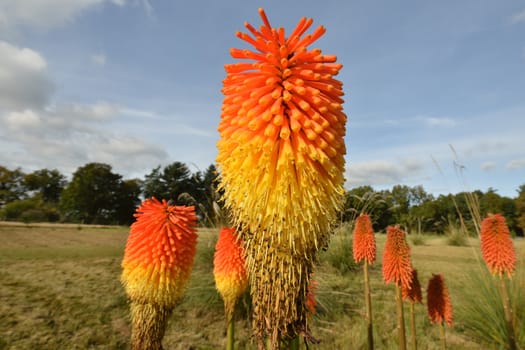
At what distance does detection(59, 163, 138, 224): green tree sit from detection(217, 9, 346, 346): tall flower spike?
53572 millimetres

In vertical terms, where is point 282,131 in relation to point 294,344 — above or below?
above

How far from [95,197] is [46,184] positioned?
13559mm

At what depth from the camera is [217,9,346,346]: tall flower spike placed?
1404mm

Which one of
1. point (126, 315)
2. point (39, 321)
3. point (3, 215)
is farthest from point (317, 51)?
point (3, 215)

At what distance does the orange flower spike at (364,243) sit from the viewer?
4.11m

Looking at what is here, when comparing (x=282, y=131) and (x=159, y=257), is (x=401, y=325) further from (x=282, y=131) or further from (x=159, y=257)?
(x=282, y=131)

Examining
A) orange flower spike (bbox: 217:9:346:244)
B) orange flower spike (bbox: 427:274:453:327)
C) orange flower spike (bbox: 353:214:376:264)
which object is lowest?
orange flower spike (bbox: 427:274:453:327)

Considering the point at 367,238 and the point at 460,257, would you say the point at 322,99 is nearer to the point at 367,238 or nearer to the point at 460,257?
the point at 367,238

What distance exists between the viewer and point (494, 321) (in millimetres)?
5711

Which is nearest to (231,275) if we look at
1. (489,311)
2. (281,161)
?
(281,161)

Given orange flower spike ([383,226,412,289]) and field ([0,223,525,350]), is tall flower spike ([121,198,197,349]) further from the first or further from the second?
Result: orange flower spike ([383,226,412,289])

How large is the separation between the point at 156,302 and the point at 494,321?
6.58 m

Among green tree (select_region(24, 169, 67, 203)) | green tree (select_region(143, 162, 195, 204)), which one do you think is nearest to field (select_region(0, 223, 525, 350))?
green tree (select_region(143, 162, 195, 204))

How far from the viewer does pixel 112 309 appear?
588 cm
